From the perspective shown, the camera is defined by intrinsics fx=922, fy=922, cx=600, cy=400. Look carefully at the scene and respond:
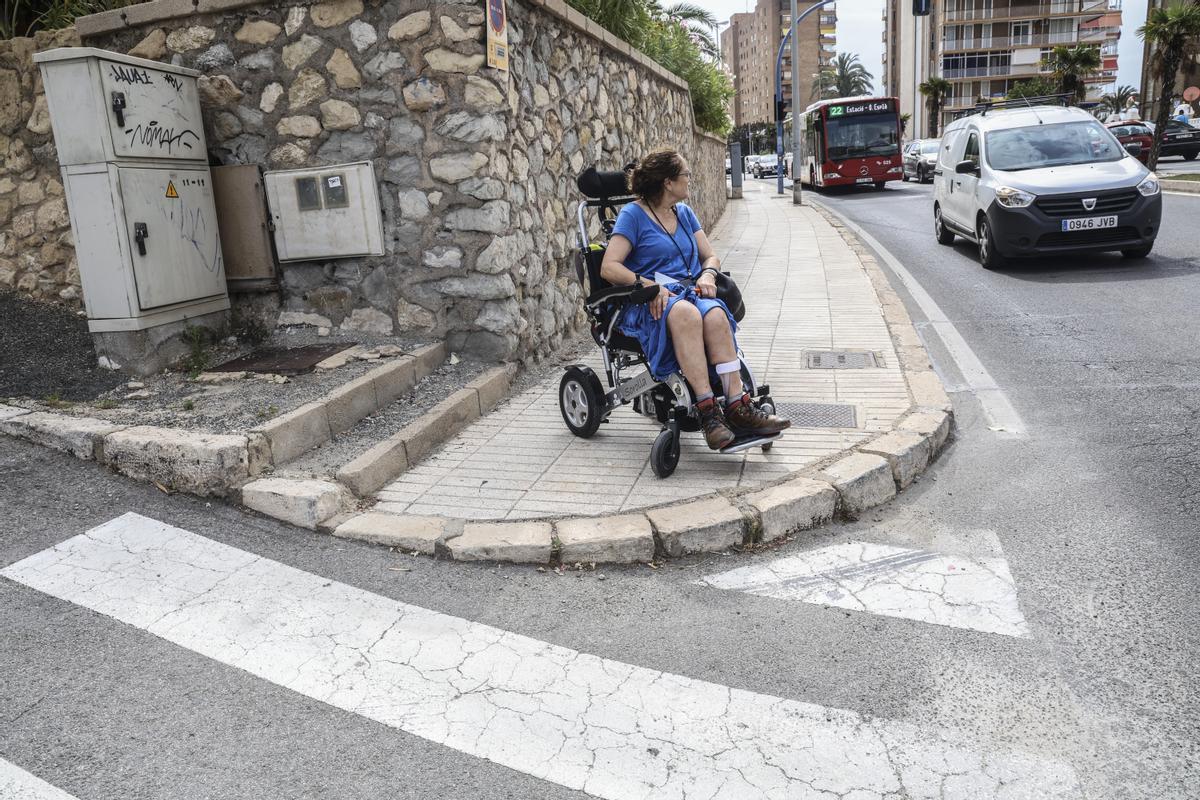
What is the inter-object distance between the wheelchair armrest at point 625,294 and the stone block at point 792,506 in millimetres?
1121

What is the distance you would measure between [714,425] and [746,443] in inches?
7.6

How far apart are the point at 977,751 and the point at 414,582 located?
7.04 ft

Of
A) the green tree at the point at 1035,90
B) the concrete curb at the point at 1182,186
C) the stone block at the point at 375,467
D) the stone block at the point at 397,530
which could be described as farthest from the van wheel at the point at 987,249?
the green tree at the point at 1035,90

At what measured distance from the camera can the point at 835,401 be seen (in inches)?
230

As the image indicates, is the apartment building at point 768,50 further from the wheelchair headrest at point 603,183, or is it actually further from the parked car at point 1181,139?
the wheelchair headrest at point 603,183

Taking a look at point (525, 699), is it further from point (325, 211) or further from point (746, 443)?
point (325, 211)

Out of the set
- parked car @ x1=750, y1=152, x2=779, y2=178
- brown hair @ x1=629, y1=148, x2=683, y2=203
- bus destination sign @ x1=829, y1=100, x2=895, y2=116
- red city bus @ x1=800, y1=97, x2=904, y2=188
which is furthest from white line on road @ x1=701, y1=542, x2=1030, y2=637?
parked car @ x1=750, y1=152, x2=779, y2=178

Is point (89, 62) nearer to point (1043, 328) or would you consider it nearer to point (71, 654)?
point (71, 654)

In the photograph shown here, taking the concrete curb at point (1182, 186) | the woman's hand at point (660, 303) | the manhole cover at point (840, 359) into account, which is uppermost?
the woman's hand at point (660, 303)

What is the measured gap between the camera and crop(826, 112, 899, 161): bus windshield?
30.9 m

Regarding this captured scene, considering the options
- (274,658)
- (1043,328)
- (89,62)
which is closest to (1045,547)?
(274,658)

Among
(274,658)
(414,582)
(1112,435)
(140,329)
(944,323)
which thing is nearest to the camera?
(274,658)

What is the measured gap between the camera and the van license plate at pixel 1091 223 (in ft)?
35.1

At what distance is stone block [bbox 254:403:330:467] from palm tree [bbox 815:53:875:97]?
13312 centimetres
